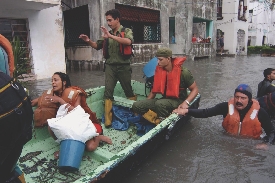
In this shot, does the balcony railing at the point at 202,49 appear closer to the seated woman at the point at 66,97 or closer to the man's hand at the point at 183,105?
the man's hand at the point at 183,105

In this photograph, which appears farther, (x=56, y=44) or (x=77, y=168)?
(x=56, y=44)

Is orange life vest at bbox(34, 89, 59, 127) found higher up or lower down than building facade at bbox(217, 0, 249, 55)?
lower down

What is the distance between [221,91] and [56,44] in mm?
6149

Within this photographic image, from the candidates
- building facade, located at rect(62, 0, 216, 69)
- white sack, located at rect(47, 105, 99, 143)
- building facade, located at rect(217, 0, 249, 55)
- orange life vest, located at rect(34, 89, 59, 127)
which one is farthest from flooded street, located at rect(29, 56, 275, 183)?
building facade, located at rect(217, 0, 249, 55)

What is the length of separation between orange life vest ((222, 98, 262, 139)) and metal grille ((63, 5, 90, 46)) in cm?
870

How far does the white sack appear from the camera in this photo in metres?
2.83

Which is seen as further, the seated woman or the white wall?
the white wall

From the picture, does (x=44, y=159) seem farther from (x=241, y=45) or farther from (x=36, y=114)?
(x=241, y=45)

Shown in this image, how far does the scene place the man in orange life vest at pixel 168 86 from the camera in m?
3.76

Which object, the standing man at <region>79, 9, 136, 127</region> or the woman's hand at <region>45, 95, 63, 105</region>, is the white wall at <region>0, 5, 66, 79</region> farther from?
the woman's hand at <region>45, 95, 63, 105</region>

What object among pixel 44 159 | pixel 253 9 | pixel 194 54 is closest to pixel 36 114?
pixel 44 159

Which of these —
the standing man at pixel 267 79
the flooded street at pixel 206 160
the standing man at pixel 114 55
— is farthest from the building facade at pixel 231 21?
the standing man at pixel 114 55

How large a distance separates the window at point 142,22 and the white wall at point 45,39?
3.20 metres

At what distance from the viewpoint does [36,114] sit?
322 centimetres
